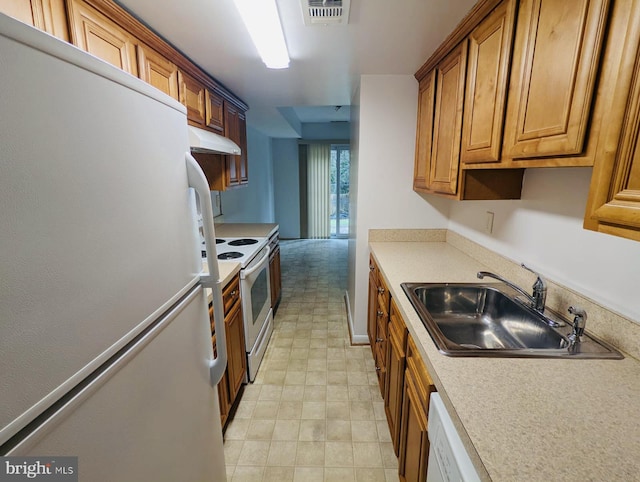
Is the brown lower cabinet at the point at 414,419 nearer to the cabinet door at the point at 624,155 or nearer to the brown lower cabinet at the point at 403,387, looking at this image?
the brown lower cabinet at the point at 403,387

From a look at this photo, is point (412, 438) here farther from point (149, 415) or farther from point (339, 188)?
point (339, 188)

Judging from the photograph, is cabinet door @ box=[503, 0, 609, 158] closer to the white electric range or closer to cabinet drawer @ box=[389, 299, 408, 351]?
cabinet drawer @ box=[389, 299, 408, 351]

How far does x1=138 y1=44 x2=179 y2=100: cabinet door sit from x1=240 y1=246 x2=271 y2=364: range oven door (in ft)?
3.96

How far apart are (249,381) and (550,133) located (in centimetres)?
229

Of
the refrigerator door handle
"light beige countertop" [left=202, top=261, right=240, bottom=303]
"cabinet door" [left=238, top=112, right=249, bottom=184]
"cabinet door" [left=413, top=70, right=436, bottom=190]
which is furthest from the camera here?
"cabinet door" [left=238, top=112, right=249, bottom=184]

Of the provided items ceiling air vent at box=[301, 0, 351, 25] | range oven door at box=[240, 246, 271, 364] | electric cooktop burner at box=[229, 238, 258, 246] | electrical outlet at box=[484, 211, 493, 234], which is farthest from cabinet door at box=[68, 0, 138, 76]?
electrical outlet at box=[484, 211, 493, 234]

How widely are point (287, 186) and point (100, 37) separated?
5.59m

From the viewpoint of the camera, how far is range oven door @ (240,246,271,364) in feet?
7.06

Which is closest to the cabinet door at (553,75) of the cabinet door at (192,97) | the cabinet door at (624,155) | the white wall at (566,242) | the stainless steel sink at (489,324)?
the cabinet door at (624,155)

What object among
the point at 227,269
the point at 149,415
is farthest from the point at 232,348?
the point at 149,415

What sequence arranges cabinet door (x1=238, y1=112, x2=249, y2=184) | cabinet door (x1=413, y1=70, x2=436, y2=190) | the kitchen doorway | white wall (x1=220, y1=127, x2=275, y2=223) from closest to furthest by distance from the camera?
cabinet door (x1=413, y1=70, x2=436, y2=190) < cabinet door (x1=238, y1=112, x2=249, y2=184) < white wall (x1=220, y1=127, x2=275, y2=223) < the kitchen doorway

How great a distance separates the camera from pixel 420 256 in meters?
2.12

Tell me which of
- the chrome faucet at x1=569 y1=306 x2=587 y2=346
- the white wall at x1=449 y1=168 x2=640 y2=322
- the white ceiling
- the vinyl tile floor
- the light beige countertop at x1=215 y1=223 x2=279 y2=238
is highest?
the white ceiling

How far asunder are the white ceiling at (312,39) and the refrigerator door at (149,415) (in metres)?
1.32
